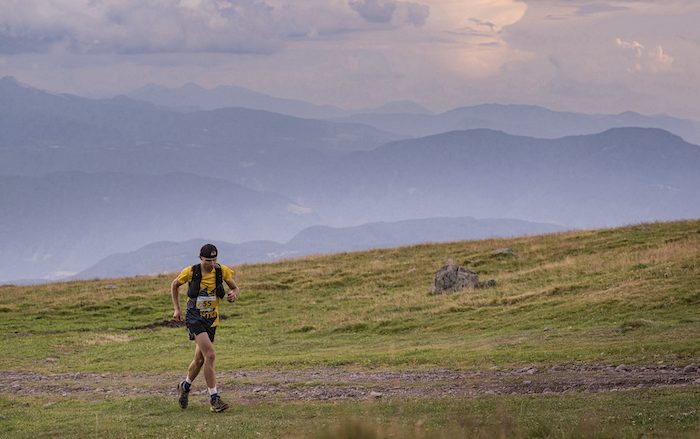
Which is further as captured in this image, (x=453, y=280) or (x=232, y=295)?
(x=453, y=280)

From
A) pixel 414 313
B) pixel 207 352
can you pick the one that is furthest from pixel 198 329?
pixel 414 313

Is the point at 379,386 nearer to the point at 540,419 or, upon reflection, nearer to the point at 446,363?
the point at 446,363

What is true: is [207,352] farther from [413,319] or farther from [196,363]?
[413,319]

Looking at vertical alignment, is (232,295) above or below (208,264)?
below

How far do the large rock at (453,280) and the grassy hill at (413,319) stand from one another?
0.90 meters

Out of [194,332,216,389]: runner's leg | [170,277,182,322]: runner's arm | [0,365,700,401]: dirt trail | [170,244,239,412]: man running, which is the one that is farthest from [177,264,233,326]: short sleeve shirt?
[0,365,700,401]: dirt trail

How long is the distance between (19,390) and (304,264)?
38.9 metres

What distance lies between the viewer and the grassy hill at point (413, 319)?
22.5m

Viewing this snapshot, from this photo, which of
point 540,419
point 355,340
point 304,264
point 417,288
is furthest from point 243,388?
point 304,264

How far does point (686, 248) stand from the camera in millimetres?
43281

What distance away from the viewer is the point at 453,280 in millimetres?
44688

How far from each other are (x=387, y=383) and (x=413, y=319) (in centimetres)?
1547

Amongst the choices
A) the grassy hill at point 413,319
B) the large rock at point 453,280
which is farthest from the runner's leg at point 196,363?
the large rock at point 453,280

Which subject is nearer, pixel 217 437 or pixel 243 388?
pixel 217 437
